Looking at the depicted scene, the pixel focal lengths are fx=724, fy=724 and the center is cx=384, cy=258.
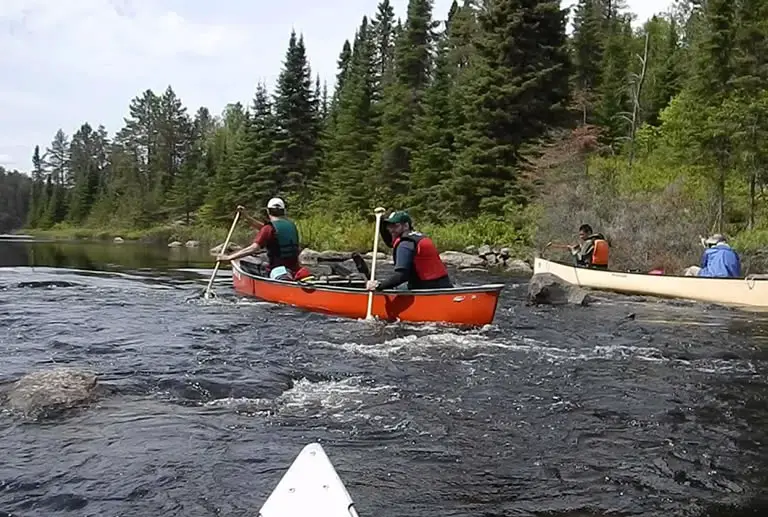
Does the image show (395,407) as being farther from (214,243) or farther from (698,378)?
(214,243)

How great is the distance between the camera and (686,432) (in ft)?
18.1

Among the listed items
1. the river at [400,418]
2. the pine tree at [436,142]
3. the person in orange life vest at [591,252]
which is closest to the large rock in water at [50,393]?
the river at [400,418]

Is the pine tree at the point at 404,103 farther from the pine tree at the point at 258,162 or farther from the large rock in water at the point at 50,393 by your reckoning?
the large rock in water at the point at 50,393

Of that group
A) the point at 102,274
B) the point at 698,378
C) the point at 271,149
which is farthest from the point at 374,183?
the point at 698,378

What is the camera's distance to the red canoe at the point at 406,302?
958cm

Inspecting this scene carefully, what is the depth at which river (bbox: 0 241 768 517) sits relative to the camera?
4.22m

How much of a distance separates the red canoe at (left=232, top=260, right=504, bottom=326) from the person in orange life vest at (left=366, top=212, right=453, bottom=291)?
0.23 metres

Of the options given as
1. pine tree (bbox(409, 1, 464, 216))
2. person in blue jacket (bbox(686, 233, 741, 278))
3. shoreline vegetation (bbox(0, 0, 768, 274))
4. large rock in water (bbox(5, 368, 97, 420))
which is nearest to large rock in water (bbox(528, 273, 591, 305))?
person in blue jacket (bbox(686, 233, 741, 278))

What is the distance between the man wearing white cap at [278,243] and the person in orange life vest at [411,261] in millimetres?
2872

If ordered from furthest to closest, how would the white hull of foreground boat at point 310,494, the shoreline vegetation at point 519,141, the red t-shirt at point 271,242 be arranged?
the shoreline vegetation at point 519,141, the red t-shirt at point 271,242, the white hull of foreground boat at point 310,494

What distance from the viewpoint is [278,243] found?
12.8 meters

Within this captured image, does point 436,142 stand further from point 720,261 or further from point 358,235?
point 720,261

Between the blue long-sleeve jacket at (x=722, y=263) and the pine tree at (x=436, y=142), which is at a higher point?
the pine tree at (x=436, y=142)

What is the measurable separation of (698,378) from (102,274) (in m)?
16.0
